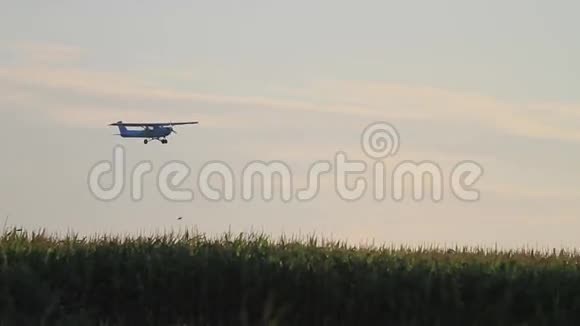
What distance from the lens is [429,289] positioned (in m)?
18.9

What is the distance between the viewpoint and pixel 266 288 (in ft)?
62.6

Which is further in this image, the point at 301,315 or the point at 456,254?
the point at 456,254

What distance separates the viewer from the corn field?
18.4 meters

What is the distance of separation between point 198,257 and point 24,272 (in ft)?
8.80

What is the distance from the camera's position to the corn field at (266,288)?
60.3 feet

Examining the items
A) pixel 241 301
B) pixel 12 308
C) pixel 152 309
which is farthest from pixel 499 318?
pixel 12 308

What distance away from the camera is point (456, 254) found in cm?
2258

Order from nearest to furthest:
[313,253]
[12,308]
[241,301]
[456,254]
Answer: [12,308], [241,301], [313,253], [456,254]

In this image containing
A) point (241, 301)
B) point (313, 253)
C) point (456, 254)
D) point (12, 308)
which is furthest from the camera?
point (456, 254)

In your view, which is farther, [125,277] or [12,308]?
[125,277]

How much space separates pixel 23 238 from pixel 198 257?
3.76 m

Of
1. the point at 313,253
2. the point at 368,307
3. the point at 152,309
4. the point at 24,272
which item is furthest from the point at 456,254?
the point at 24,272

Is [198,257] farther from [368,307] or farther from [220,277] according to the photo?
[368,307]

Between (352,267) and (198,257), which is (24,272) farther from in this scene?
(352,267)
